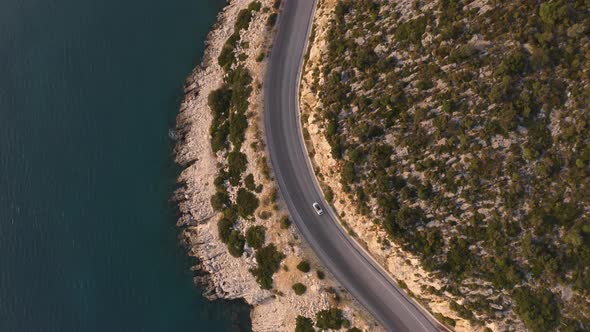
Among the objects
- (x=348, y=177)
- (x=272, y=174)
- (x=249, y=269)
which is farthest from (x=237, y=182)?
(x=348, y=177)

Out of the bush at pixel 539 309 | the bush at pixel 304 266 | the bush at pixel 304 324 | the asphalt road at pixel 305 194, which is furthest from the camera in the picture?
the bush at pixel 304 324

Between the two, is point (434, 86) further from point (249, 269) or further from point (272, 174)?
point (249, 269)

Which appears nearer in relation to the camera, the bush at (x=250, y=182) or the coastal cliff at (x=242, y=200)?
the coastal cliff at (x=242, y=200)

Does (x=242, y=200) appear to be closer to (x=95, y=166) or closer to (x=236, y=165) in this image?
(x=236, y=165)

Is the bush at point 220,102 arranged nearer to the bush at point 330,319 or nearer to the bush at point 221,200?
the bush at point 221,200

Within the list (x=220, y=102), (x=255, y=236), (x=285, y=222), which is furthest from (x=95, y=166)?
(x=285, y=222)

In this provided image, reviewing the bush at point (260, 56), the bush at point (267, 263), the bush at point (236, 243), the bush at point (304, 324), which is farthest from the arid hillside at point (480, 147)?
the bush at point (236, 243)

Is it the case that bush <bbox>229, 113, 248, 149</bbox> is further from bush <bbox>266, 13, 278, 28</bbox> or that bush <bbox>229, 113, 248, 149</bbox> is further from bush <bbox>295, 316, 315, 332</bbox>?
bush <bbox>295, 316, 315, 332</bbox>
